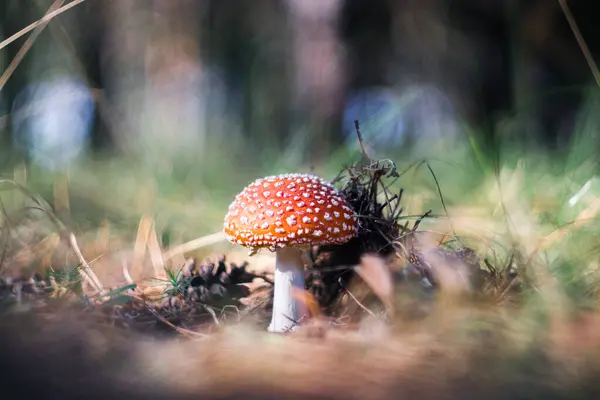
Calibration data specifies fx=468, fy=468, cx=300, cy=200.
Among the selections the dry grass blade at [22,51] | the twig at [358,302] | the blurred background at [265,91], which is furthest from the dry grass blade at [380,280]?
the dry grass blade at [22,51]

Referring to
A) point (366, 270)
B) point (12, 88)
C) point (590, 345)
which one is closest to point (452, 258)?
point (366, 270)

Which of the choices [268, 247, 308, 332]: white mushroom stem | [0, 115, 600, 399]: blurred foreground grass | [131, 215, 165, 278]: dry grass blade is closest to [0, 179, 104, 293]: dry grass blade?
[0, 115, 600, 399]: blurred foreground grass

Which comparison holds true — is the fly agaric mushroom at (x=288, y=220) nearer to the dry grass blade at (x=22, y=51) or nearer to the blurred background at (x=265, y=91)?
the blurred background at (x=265, y=91)

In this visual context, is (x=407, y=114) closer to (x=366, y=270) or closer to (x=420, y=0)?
(x=420, y=0)

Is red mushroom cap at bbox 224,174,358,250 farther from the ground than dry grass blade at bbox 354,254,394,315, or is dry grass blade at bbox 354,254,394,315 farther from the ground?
red mushroom cap at bbox 224,174,358,250

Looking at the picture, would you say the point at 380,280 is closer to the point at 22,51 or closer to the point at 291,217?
the point at 291,217

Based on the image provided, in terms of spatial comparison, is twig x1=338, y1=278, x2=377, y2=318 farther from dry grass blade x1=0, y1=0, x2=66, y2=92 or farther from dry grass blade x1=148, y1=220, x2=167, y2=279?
dry grass blade x1=0, y1=0, x2=66, y2=92

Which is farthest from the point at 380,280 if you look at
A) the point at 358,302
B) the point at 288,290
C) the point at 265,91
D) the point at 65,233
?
the point at 265,91
